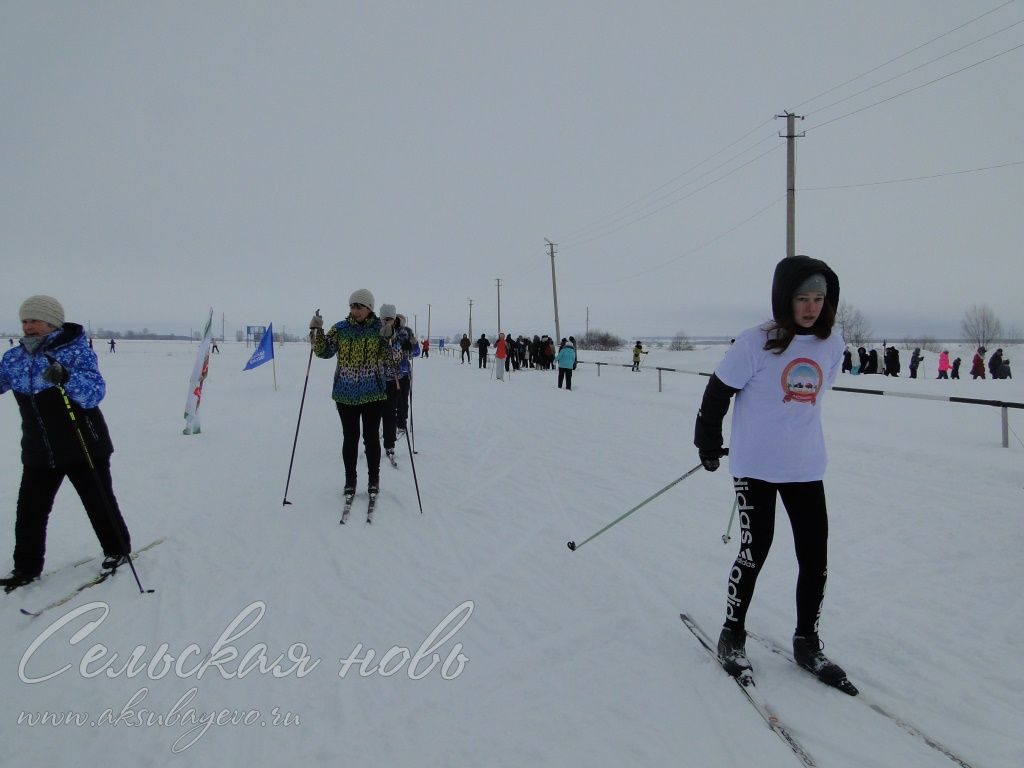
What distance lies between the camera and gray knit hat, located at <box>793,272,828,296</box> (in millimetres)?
2453

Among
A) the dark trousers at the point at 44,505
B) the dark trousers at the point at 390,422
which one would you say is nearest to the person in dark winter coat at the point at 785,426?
the dark trousers at the point at 44,505

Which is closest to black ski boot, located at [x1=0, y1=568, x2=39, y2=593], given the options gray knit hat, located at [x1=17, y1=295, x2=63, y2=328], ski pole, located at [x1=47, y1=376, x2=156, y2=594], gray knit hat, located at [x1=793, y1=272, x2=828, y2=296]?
ski pole, located at [x1=47, y1=376, x2=156, y2=594]

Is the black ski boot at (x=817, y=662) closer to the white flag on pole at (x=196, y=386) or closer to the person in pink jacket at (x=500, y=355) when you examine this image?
the white flag on pole at (x=196, y=386)

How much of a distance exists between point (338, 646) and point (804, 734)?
2395mm

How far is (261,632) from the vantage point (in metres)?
3.15

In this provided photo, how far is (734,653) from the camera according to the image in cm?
267

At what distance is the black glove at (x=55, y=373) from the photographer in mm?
3352

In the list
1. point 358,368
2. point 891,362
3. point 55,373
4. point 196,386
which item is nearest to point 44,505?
point 55,373

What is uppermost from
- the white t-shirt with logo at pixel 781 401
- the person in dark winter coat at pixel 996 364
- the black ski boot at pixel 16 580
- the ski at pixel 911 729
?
the white t-shirt with logo at pixel 781 401

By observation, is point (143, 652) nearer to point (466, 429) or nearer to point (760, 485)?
point (760, 485)

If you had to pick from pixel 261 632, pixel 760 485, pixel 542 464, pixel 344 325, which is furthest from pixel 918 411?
pixel 261 632

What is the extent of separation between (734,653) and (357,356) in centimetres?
397

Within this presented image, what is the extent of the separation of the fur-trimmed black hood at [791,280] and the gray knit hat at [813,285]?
13 mm

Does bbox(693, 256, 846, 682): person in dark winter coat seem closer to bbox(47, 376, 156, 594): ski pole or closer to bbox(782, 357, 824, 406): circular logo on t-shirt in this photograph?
bbox(782, 357, 824, 406): circular logo on t-shirt
